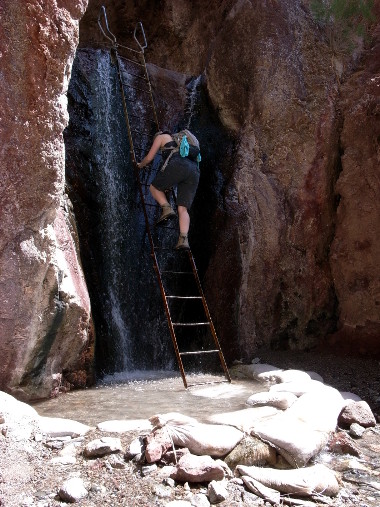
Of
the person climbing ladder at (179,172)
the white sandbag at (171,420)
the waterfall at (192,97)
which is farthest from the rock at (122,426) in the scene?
the waterfall at (192,97)

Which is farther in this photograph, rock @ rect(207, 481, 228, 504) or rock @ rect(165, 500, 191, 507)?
rock @ rect(207, 481, 228, 504)

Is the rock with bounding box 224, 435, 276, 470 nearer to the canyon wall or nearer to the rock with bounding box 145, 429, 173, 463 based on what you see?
the rock with bounding box 145, 429, 173, 463

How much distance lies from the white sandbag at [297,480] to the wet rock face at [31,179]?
6.66ft

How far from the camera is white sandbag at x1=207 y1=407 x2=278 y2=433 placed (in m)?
3.24

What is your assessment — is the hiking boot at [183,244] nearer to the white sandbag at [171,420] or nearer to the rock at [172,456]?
the white sandbag at [171,420]

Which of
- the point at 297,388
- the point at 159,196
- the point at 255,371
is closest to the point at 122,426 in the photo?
the point at 297,388

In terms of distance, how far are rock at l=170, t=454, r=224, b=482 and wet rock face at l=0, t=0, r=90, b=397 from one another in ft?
6.09

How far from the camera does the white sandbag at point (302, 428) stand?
3.08m

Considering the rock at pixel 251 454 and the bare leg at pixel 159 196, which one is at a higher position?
the bare leg at pixel 159 196

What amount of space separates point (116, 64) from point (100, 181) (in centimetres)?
192

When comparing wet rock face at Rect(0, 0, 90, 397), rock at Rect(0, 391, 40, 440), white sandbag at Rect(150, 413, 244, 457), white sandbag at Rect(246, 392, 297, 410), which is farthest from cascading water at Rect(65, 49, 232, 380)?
white sandbag at Rect(150, 413, 244, 457)

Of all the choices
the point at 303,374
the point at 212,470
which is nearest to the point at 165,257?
the point at 303,374

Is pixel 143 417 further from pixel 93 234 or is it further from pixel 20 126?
pixel 93 234

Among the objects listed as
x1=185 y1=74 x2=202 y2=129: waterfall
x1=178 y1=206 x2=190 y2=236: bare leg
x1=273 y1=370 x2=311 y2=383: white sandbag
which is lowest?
x1=273 y1=370 x2=311 y2=383: white sandbag
